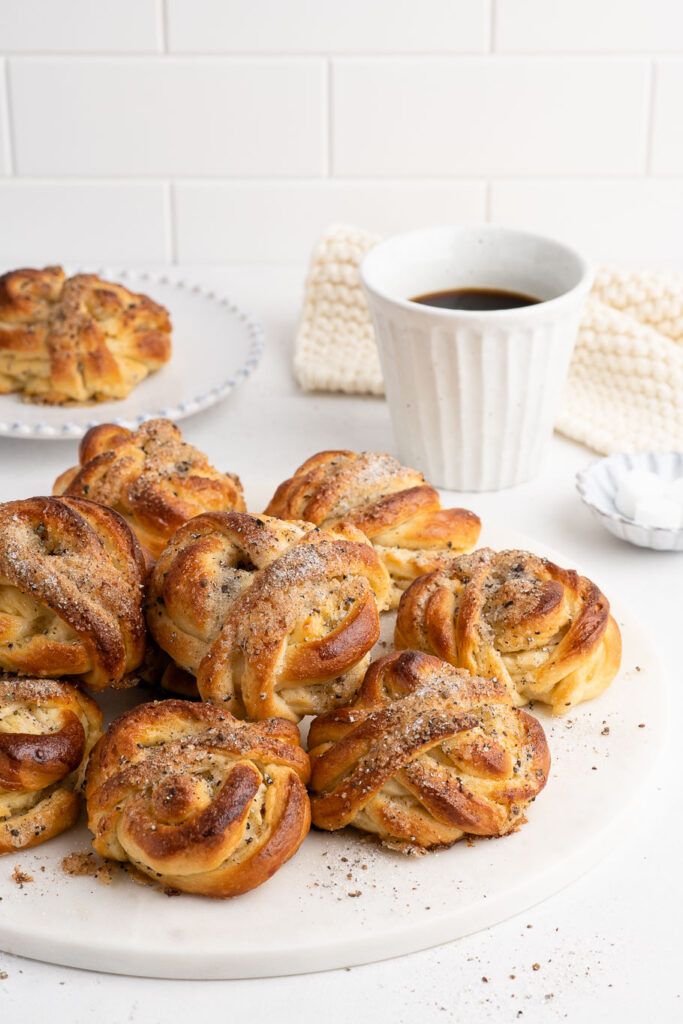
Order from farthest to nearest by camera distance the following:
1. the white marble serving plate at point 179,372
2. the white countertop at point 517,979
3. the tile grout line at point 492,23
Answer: the tile grout line at point 492,23 < the white marble serving plate at point 179,372 < the white countertop at point 517,979

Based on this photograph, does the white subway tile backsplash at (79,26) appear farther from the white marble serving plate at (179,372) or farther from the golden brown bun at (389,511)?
the golden brown bun at (389,511)

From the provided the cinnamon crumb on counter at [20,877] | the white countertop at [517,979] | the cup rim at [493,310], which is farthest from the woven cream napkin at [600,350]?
the cinnamon crumb on counter at [20,877]

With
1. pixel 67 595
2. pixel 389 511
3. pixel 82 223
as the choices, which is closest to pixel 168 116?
pixel 82 223

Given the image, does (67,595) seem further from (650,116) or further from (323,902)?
A: (650,116)

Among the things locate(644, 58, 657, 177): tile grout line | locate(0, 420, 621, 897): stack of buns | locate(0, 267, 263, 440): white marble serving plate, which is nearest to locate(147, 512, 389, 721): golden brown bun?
locate(0, 420, 621, 897): stack of buns

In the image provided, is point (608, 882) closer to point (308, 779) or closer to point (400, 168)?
point (308, 779)

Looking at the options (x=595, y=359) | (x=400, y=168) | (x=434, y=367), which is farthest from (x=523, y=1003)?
(x=400, y=168)
